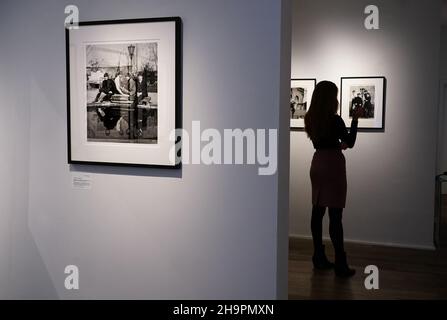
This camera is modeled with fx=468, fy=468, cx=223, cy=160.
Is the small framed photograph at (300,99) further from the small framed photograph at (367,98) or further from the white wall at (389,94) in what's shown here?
the small framed photograph at (367,98)

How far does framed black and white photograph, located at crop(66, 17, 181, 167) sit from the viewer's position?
8.31ft

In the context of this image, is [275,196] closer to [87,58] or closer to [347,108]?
[87,58]

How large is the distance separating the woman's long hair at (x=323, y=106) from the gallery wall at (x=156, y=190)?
5.04 ft

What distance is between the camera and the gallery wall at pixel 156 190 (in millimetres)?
2432

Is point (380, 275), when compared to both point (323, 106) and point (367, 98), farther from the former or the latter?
point (367, 98)

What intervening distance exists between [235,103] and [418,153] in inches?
130

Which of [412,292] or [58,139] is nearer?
[58,139]

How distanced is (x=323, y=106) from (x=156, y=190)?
6.33 feet

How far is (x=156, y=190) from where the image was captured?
263 cm

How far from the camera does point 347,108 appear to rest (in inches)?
207

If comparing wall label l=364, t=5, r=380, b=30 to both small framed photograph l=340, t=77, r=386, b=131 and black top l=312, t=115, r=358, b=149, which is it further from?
black top l=312, t=115, r=358, b=149

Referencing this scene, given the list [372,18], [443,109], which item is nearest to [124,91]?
[372,18]

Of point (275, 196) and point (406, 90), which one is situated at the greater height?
point (406, 90)
